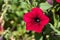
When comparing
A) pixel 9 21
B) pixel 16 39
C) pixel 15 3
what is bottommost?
pixel 16 39

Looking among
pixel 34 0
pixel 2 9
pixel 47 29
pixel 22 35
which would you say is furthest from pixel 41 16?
pixel 2 9

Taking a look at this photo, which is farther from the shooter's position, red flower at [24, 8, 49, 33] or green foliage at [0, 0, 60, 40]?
green foliage at [0, 0, 60, 40]

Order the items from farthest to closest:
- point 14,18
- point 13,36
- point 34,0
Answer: point 14,18 → point 13,36 → point 34,0

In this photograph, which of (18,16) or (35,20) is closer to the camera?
(35,20)

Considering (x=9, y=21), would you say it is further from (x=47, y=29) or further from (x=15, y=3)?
(x=47, y=29)

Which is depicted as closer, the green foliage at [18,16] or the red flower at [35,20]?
the red flower at [35,20]

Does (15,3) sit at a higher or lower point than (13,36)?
higher

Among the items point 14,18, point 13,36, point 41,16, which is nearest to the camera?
point 41,16

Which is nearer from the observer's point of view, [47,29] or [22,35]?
[47,29]
